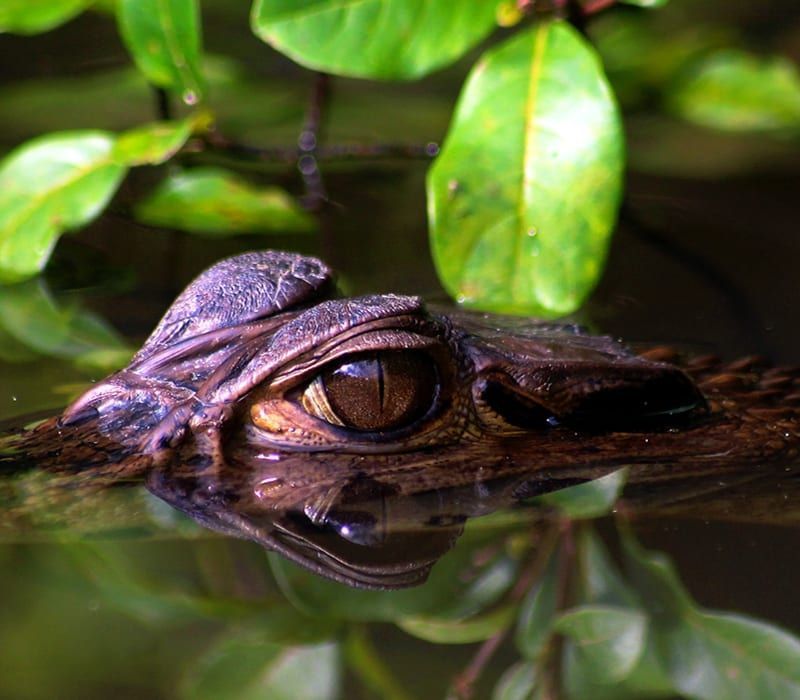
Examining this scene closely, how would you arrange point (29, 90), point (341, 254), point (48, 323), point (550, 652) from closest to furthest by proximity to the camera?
1. point (550, 652)
2. point (48, 323)
3. point (341, 254)
4. point (29, 90)

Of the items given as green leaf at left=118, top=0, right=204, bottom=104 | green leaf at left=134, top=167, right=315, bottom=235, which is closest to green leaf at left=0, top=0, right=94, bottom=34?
green leaf at left=118, top=0, right=204, bottom=104

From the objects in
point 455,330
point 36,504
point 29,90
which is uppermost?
point 455,330

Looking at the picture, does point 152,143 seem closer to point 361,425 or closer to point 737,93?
point 361,425

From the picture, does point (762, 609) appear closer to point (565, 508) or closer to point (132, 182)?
point (565, 508)

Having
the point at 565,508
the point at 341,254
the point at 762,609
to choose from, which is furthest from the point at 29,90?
the point at 762,609

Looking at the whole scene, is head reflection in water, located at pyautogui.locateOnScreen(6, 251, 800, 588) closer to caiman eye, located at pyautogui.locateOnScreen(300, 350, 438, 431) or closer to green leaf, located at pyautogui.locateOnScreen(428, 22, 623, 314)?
caiman eye, located at pyautogui.locateOnScreen(300, 350, 438, 431)

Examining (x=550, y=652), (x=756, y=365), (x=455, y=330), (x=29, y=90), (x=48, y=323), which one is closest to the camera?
(x=550, y=652)

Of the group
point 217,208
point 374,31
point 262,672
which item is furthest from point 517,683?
point 217,208
